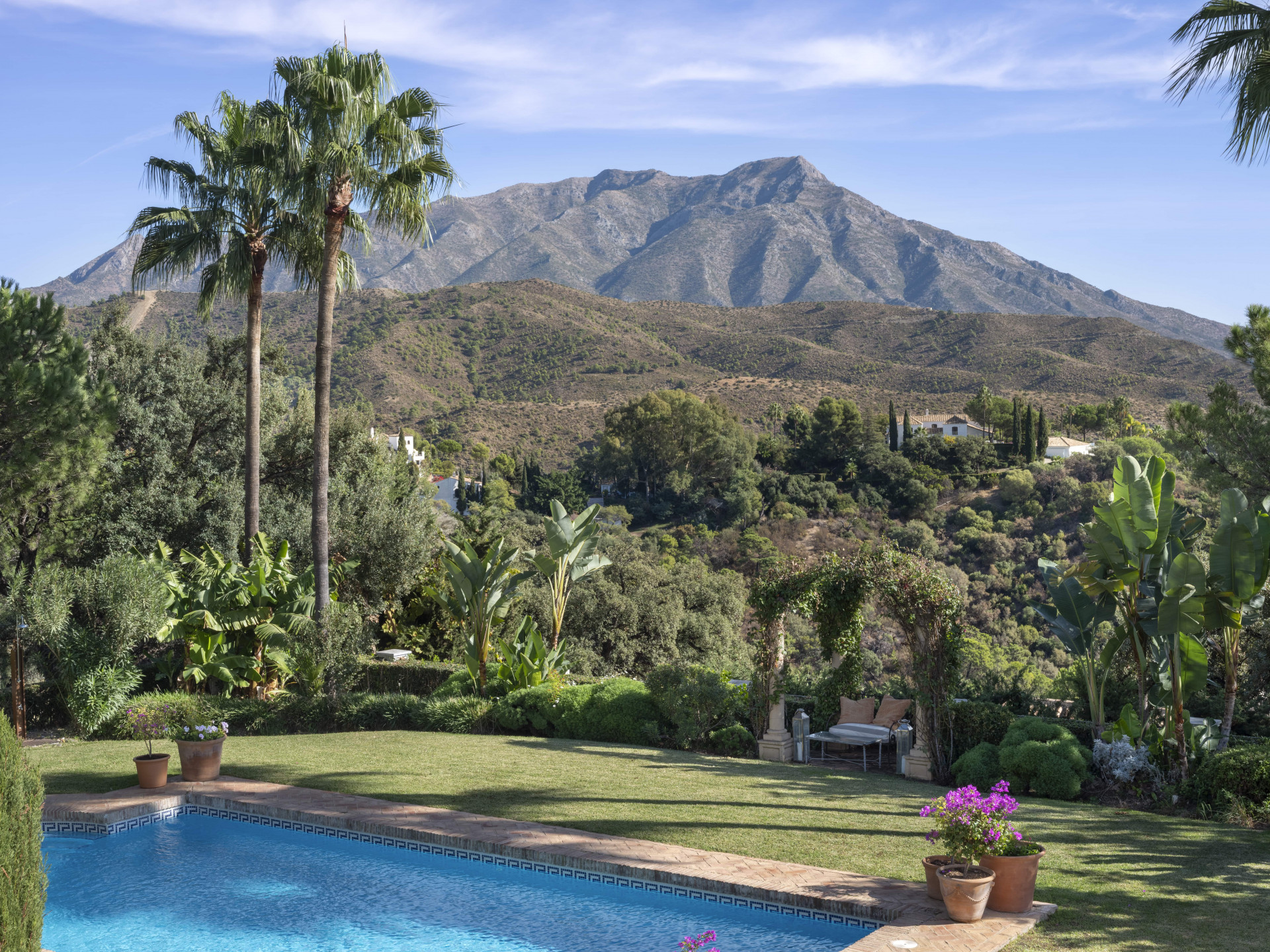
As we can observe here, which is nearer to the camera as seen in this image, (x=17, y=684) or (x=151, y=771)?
(x=151, y=771)

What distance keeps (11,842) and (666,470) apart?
58796 millimetres

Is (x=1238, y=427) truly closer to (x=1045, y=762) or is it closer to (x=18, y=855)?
(x=1045, y=762)

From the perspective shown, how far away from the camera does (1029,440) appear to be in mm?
57188

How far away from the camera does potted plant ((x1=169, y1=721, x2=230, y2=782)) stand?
1021 cm

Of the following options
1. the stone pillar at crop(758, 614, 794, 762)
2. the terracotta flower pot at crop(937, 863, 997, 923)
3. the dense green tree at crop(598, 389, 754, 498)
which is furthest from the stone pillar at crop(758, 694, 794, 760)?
the dense green tree at crop(598, 389, 754, 498)

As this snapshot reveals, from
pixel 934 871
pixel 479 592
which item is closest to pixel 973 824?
pixel 934 871

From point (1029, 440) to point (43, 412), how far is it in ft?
178

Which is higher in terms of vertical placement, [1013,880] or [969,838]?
[969,838]

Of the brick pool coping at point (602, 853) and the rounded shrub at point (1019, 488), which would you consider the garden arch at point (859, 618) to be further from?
the rounded shrub at point (1019, 488)

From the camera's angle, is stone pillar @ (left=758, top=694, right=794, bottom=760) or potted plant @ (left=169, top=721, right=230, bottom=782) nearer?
potted plant @ (left=169, top=721, right=230, bottom=782)

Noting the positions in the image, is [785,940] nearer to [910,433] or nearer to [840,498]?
[840,498]

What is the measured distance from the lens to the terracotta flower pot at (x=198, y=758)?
10.2 meters

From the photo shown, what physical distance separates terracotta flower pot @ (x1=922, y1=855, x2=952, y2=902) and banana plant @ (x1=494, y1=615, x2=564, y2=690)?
8.15 meters

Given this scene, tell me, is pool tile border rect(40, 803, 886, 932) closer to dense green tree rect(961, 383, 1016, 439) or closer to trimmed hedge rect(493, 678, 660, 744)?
trimmed hedge rect(493, 678, 660, 744)
